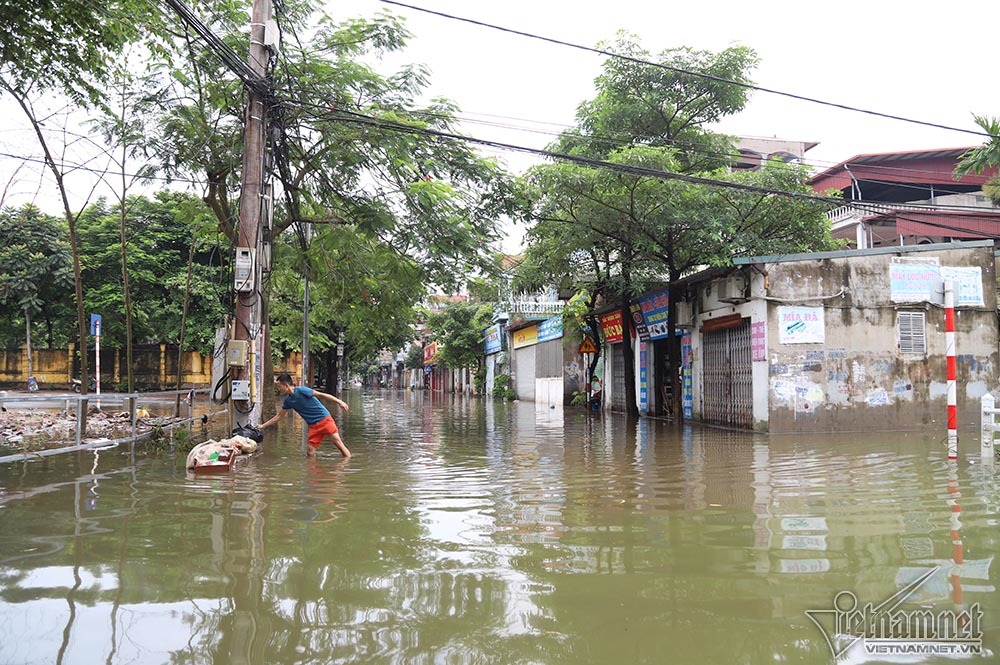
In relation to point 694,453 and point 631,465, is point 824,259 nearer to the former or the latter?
point 694,453

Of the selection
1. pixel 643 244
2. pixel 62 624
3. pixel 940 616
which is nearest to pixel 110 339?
pixel 643 244

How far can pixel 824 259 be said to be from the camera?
14.2 meters

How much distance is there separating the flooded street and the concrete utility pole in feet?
6.36

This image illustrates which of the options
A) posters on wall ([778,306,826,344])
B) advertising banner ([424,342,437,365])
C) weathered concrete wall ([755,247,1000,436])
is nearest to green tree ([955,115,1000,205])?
weathered concrete wall ([755,247,1000,436])

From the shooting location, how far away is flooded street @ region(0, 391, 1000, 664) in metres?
3.10

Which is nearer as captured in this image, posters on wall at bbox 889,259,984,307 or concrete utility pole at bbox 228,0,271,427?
Answer: concrete utility pole at bbox 228,0,271,427

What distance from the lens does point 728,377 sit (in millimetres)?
16031

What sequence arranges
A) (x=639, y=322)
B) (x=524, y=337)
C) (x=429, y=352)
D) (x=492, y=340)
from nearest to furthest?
(x=639, y=322), (x=524, y=337), (x=492, y=340), (x=429, y=352)

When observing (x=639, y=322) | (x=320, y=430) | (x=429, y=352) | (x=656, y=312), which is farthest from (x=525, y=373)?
(x=429, y=352)

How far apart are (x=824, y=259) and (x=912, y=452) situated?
5343 millimetres

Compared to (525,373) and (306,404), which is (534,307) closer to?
(525,373)

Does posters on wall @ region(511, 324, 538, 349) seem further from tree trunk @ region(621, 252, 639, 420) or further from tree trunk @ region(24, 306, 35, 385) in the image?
tree trunk @ region(24, 306, 35, 385)

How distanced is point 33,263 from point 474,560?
27.8 m

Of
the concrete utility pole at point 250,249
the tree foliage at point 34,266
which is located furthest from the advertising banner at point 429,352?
the concrete utility pole at point 250,249
